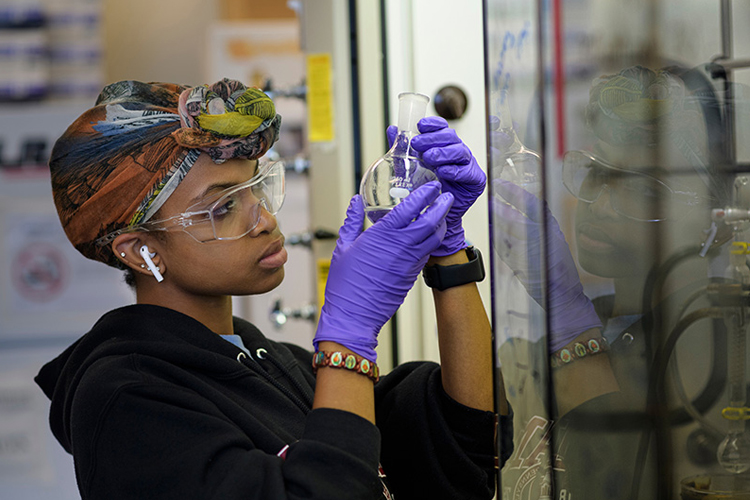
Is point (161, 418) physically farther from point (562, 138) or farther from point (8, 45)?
point (8, 45)

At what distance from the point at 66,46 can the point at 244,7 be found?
3.30 feet

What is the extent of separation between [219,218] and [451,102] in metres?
0.70

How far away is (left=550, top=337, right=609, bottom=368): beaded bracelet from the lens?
72cm

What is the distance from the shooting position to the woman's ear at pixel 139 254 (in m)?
1.02

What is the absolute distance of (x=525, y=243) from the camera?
0.79 meters

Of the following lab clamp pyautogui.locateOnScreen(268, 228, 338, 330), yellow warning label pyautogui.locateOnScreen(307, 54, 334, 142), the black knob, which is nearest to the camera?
the black knob

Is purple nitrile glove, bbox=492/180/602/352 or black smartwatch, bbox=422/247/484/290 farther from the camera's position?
black smartwatch, bbox=422/247/484/290

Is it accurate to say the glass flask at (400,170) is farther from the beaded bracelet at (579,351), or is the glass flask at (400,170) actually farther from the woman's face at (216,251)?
the beaded bracelet at (579,351)

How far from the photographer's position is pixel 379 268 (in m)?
0.89

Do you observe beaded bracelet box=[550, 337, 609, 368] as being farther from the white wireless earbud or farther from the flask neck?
the white wireless earbud

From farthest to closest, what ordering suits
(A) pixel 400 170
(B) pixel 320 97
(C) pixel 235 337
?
(B) pixel 320 97, (C) pixel 235 337, (A) pixel 400 170

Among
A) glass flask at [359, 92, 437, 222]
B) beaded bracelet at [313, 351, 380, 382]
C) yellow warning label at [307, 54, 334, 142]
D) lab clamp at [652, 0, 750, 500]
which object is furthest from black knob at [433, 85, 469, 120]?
lab clamp at [652, 0, 750, 500]

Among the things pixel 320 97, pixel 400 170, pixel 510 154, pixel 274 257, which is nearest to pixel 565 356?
pixel 510 154

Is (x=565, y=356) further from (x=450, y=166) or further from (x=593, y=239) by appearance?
(x=450, y=166)
